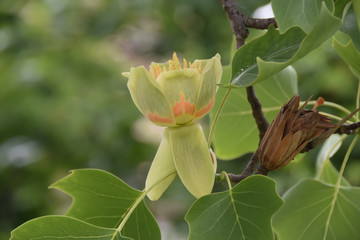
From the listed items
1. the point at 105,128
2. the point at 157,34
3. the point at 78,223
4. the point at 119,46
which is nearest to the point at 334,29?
the point at 78,223

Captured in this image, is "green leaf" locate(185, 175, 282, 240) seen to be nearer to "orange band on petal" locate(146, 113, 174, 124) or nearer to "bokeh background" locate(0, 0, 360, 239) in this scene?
"orange band on petal" locate(146, 113, 174, 124)

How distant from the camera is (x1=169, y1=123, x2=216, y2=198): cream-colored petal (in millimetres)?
390

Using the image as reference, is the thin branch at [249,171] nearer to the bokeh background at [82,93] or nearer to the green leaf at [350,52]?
the green leaf at [350,52]

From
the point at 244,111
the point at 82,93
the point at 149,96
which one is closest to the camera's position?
the point at 149,96

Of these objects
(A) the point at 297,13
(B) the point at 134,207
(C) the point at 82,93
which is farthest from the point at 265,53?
(C) the point at 82,93

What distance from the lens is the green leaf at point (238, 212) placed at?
1.23ft

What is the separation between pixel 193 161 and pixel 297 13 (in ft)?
0.41

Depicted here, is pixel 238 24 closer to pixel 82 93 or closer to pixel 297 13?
pixel 297 13

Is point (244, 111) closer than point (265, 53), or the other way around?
point (265, 53)

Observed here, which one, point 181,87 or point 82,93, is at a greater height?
point 181,87

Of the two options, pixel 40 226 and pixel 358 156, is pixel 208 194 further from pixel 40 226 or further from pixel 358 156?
pixel 358 156

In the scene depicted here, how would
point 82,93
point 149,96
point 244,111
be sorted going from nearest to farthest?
point 149,96
point 244,111
point 82,93

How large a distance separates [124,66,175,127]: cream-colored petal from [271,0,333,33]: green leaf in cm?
9

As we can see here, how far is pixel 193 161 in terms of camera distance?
39cm
